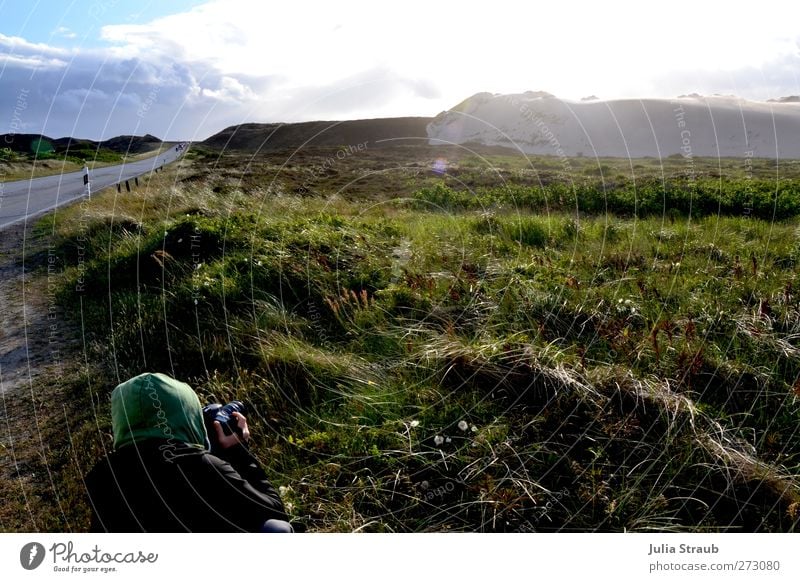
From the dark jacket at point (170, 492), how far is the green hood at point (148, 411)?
4cm

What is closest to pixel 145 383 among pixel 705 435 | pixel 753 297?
pixel 705 435

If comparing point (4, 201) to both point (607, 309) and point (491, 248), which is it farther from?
point (607, 309)

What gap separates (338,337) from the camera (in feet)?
18.2

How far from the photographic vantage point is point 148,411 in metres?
2.75

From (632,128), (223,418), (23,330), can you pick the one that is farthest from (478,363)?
(632,128)

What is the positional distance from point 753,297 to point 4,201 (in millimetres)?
18870

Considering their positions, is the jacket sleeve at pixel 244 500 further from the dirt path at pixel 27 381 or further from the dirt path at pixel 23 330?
the dirt path at pixel 23 330

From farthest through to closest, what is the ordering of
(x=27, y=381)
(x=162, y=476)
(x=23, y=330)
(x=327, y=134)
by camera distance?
(x=327, y=134) → (x=23, y=330) → (x=27, y=381) → (x=162, y=476)

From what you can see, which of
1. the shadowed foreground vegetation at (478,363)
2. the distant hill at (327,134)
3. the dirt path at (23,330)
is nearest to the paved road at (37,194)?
the dirt path at (23,330)
